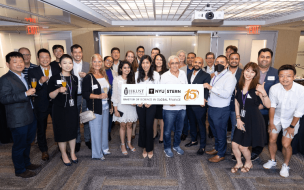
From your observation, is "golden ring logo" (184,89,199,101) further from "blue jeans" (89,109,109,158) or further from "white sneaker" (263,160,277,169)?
"white sneaker" (263,160,277,169)

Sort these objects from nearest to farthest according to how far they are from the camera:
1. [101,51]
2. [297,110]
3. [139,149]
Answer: [297,110]
[139,149]
[101,51]

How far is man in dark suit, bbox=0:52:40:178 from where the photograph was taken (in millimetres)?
2203

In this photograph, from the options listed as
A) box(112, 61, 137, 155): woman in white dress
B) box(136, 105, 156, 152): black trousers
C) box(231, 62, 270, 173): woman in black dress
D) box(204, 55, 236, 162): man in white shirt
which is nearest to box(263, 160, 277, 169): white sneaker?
box(231, 62, 270, 173): woman in black dress

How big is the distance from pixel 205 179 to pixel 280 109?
147 centimetres

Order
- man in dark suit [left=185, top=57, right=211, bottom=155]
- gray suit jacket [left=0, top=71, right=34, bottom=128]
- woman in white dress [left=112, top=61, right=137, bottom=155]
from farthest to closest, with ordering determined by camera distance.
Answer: man in dark suit [left=185, top=57, right=211, bottom=155] < woman in white dress [left=112, top=61, right=137, bottom=155] < gray suit jacket [left=0, top=71, right=34, bottom=128]

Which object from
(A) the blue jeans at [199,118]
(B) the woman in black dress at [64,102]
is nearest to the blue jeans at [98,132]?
(B) the woman in black dress at [64,102]

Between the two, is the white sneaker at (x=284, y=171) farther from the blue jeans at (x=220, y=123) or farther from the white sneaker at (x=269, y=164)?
the blue jeans at (x=220, y=123)

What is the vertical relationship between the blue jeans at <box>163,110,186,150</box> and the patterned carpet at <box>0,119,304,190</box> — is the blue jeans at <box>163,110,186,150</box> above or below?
above

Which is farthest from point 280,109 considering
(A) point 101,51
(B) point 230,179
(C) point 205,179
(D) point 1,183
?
(A) point 101,51

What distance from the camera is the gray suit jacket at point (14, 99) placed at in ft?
7.16

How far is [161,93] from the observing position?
8.93 ft

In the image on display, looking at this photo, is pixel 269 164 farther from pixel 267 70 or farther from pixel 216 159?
pixel 267 70

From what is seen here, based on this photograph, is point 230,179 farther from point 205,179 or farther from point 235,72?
point 235,72

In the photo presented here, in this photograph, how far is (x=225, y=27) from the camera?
21.2 ft
